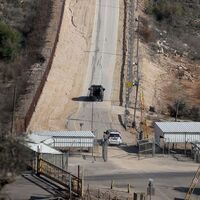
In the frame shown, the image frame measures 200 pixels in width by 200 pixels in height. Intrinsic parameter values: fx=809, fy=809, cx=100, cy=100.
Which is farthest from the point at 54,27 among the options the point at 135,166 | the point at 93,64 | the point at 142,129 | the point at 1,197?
the point at 1,197

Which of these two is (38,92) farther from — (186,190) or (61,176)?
(61,176)

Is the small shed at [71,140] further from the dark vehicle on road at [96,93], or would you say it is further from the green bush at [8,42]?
the green bush at [8,42]

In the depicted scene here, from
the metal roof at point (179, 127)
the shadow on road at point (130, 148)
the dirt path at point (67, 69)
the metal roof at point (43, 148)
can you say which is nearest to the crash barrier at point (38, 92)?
the dirt path at point (67, 69)

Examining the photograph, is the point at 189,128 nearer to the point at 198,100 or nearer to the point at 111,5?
the point at 198,100

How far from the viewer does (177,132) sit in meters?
49.2

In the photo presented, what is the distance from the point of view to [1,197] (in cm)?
2986

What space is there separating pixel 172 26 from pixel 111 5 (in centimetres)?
785

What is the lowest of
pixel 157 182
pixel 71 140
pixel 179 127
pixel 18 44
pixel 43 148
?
pixel 157 182

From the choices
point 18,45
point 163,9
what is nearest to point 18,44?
point 18,45

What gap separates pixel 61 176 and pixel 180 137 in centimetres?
1338

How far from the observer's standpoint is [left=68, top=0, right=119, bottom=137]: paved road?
178 ft

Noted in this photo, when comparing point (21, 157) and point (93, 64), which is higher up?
point (93, 64)

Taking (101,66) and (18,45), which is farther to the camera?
(18,45)

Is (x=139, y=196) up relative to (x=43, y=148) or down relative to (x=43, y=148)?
down
